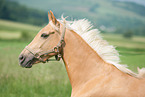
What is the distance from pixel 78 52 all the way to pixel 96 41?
1.46 feet

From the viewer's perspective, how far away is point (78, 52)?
348 cm

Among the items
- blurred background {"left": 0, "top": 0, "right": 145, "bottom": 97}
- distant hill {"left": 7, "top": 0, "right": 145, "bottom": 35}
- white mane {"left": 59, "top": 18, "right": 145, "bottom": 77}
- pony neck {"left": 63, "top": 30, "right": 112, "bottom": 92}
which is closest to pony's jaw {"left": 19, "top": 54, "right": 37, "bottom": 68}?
pony neck {"left": 63, "top": 30, "right": 112, "bottom": 92}

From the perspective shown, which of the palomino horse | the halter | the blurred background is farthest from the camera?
the blurred background

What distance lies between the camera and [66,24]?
142 inches

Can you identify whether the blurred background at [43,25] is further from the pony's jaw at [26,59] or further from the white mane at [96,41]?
the pony's jaw at [26,59]

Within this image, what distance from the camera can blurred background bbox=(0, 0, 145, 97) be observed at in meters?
7.11

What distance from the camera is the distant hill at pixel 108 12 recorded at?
31.8 m

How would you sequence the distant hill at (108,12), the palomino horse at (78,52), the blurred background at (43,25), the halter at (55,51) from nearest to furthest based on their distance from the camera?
the palomino horse at (78,52)
the halter at (55,51)
the blurred background at (43,25)
the distant hill at (108,12)

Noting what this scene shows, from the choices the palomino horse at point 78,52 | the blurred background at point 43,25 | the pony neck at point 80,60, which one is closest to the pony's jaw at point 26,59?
the palomino horse at point 78,52

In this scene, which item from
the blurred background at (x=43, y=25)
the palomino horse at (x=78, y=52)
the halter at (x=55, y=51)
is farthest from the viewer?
the blurred background at (x=43, y=25)

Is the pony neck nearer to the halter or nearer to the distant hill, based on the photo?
the halter

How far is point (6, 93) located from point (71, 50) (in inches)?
176

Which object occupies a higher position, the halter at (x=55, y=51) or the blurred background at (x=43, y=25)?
the halter at (x=55, y=51)

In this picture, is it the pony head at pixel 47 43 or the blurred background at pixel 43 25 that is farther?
the blurred background at pixel 43 25
